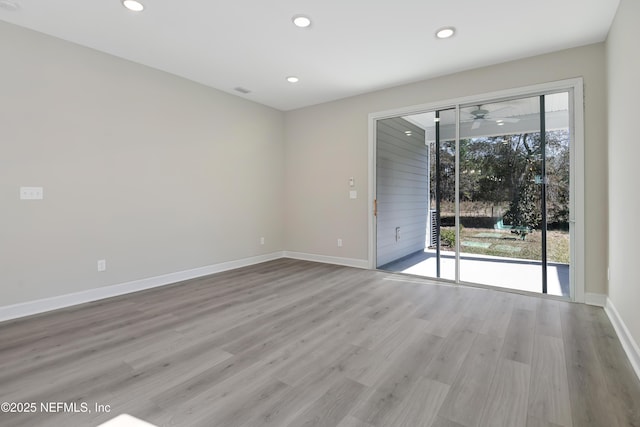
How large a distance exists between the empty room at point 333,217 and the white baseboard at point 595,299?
2cm

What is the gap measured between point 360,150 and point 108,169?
3592 millimetres

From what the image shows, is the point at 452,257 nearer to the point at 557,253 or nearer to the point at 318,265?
the point at 557,253

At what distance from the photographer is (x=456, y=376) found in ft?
6.40

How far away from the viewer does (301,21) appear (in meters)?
2.96

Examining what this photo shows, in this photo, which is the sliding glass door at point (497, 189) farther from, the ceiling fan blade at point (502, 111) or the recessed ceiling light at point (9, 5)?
the recessed ceiling light at point (9, 5)

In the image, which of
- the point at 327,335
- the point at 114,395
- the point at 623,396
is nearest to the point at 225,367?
the point at 114,395

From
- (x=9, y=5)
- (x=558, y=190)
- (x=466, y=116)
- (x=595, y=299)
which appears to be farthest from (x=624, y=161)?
(x=9, y=5)

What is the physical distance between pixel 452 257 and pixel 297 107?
384 centimetres

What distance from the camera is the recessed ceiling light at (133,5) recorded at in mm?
2666

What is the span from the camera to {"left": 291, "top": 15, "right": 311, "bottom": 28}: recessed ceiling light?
290 cm

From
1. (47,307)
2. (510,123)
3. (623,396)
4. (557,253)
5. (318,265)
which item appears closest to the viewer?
(623,396)

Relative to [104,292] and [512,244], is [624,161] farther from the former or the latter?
[104,292]

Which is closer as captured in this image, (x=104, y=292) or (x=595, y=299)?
(x=595, y=299)

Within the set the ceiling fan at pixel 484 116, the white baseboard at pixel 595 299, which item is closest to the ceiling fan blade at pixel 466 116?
the ceiling fan at pixel 484 116
